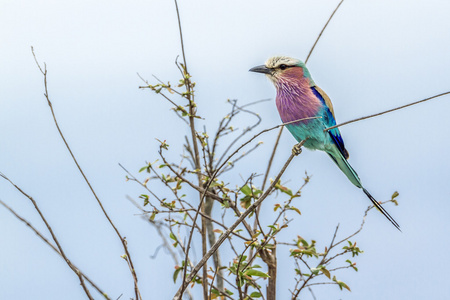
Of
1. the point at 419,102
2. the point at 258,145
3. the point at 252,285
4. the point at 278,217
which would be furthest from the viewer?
the point at 258,145

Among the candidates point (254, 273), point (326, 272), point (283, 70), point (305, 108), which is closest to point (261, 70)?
point (283, 70)

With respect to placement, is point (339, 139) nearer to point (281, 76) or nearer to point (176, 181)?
point (281, 76)

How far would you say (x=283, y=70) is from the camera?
3.79 metres

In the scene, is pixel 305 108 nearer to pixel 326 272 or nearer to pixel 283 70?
pixel 283 70

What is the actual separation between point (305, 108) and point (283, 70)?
0.34m

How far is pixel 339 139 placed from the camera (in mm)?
3797

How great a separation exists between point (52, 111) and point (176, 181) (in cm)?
120

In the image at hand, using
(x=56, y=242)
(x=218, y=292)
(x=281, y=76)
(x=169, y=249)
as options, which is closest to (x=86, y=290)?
(x=56, y=242)

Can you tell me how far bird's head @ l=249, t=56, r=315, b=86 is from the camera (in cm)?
376

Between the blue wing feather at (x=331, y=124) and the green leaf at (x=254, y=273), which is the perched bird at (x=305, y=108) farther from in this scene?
the green leaf at (x=254, y=273)

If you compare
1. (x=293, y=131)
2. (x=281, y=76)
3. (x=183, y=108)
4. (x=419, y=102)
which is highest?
(x=281, y=76)

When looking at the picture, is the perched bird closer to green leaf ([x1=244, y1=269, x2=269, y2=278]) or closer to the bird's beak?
the bird's beak

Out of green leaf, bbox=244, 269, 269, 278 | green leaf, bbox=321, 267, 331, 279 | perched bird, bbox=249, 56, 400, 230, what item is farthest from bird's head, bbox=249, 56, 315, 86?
green leaf, bbox=244, 269, 269, 278

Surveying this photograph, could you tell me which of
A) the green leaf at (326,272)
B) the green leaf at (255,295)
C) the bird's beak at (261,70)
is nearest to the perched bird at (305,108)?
the bird's beak at (261,70)
